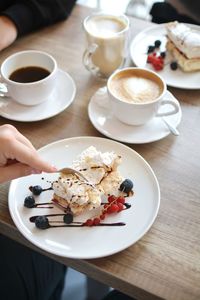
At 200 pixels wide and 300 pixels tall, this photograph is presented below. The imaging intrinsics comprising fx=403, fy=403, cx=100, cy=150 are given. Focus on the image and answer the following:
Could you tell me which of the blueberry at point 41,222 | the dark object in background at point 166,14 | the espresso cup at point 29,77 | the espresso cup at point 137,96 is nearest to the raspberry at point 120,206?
the blueberry at point 41,222

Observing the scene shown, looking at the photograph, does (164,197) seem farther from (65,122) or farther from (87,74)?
(87,74)

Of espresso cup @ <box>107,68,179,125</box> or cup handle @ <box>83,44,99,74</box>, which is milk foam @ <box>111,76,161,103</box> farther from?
cup handle @ <box>83,44,99,74</box>

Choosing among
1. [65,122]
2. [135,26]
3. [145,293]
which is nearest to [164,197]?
[145,293]

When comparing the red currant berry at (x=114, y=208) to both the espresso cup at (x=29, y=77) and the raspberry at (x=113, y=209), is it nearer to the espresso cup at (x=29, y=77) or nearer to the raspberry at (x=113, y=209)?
the raspberry at (x=113, y=209)

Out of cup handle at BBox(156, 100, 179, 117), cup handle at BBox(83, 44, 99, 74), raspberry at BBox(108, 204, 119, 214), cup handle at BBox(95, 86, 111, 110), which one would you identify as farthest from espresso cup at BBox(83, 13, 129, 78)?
raspberry at BBox(108, 204, 119, 214)

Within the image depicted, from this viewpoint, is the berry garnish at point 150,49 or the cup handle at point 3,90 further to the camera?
the berry garnish at point 150,49

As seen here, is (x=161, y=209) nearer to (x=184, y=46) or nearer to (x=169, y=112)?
(x=169, y=112)

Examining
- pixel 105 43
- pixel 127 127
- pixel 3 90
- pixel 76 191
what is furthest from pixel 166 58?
pixel 76 191
